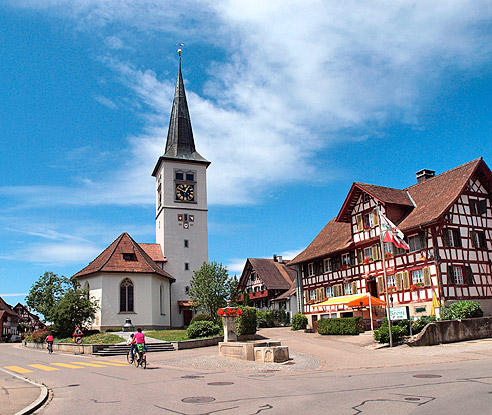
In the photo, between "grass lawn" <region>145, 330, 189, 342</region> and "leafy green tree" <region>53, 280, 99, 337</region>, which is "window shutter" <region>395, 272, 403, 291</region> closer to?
"grass lawn" <region>145, 330, 189, 342</region>

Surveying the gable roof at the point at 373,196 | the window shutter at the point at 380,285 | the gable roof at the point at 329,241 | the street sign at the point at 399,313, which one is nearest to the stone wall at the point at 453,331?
the street sign at the point at 399,313

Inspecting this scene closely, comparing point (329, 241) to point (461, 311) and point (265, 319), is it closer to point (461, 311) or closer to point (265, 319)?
point (265, 319)

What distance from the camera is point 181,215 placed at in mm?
55188

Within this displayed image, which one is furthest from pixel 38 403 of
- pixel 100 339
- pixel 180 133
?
pixel 180 133

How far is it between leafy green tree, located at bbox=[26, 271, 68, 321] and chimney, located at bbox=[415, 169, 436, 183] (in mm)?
30629

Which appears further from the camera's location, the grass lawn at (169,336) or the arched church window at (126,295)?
the arched church window at (126,295)

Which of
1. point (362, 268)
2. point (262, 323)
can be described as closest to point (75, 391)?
point (362, 268)

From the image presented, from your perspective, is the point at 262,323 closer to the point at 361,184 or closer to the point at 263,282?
the point at 263,282

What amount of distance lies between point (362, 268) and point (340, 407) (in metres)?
26.3

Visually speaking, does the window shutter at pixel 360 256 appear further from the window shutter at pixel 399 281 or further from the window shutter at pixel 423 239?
the window shutter at pixel 423 239

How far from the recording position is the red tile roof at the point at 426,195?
97.1 ft

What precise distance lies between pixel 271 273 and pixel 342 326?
93.6 ft

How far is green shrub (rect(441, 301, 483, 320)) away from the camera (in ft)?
85.7

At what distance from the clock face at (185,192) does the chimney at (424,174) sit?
27352 mm
